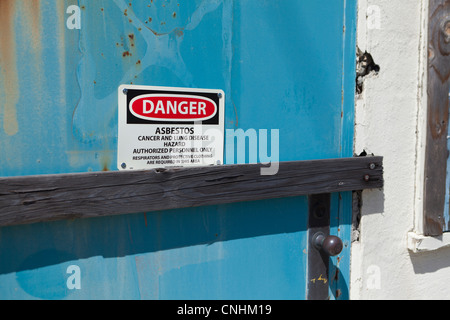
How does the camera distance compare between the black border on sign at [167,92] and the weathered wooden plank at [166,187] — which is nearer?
the weathered wooden plank at [166,187]

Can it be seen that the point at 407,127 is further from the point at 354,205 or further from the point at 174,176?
the point at 174,176

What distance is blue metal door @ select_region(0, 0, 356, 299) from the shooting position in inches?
58.8

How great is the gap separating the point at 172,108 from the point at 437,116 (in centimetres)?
140

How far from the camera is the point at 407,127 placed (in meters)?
2.19

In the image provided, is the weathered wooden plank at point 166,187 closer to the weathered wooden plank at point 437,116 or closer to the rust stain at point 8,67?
the rust stain at point 8,67

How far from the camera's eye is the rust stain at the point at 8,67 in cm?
143

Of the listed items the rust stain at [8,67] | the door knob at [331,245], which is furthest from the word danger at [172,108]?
the door knob at [331,245]

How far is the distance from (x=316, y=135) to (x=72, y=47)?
3.75 ft

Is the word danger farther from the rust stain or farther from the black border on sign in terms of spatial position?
the rust stain

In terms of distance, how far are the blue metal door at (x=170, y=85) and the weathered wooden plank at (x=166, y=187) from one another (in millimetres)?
99

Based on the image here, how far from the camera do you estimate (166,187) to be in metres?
1.63

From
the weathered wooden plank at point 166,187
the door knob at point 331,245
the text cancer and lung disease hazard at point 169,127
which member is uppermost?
the text cancer and lung disease hazard at point 169,127

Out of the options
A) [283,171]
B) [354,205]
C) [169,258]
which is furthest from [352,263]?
[169,258]

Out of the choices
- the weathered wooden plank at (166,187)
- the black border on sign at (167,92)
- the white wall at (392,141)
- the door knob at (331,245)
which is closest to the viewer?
the weathered wooden plank at (166,187)
